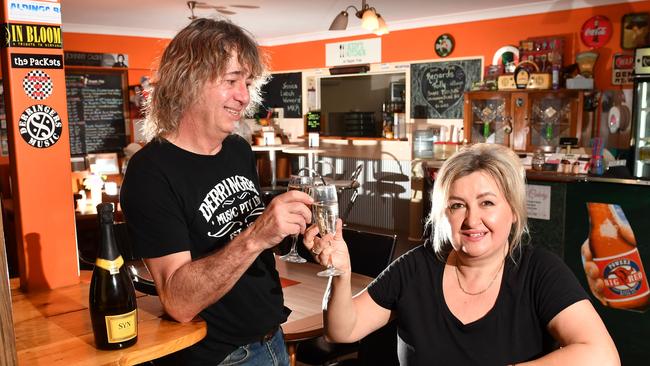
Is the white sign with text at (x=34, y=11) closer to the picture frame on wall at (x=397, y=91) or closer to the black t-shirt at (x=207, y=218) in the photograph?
the black t-shirt at (x=207, y=218)

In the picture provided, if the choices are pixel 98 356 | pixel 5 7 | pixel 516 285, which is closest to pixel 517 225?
pixel 516 285

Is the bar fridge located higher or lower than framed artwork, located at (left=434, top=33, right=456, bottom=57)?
lower

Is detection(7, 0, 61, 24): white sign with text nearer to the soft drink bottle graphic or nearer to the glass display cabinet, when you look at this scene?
the soft drink bottle graphic

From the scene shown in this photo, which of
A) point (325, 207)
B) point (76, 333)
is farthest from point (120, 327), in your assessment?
point (325, 207)

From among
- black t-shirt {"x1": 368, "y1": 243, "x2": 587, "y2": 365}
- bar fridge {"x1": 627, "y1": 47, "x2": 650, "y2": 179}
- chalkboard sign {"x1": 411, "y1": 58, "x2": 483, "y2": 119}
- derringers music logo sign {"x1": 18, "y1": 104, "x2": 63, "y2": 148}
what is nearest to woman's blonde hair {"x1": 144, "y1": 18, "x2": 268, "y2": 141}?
derringers music logo sign {"x1": 18, "y1": 104, "x2": 63, "y2": 148}

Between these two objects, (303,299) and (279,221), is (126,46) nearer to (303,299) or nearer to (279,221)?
(303,299)

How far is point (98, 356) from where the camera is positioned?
1292 millimetres

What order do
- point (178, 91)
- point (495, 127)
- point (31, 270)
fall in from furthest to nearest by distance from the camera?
point (495, 127) < point (31, 270) < point (178, 91)

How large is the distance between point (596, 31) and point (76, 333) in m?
5.70

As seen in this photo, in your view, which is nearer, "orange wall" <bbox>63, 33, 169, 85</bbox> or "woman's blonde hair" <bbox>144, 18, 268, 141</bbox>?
"woman's blonde hair" <bbox>144, 18, 268, 141</bbox>

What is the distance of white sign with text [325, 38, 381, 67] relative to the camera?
7.80 m

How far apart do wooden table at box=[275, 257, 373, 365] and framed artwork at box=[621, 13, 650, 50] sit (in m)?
4.22

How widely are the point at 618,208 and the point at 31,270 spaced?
358 centimetres

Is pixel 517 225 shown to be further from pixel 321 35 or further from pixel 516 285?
pixel 321 35
